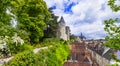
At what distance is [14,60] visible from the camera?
23734 millimetres

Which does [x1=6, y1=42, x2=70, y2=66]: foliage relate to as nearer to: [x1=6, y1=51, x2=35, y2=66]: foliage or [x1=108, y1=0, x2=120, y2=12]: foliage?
[x1=6, y1=51, x2=35, y2=66]: foliage

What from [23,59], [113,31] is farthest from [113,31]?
[23,59]

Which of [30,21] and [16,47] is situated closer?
[16,47]

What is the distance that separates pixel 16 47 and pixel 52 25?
54.9m

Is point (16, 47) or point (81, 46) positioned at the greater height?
point (16, 47)

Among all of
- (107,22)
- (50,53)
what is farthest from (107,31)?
(50,53)

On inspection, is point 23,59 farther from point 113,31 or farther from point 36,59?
point 113,31

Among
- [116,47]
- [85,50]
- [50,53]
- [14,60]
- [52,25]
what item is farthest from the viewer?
[52,25]

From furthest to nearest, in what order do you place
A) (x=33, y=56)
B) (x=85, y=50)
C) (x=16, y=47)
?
(x=85, y=50) < (x=33, y=56) < (x=16, y=47)

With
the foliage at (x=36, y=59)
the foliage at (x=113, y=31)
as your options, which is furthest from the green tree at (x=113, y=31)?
the foliage at (x=36, y=59)

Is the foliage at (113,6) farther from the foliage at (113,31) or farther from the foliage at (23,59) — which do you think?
the foliage at (23,59)

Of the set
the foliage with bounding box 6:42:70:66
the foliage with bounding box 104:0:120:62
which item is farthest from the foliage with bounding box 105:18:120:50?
the foliage with bounding box 6:42:70:66

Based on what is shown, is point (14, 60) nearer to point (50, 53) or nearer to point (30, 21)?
point (50, 53)

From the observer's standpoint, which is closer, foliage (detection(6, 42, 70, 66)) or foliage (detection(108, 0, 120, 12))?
foliage (detection(108, 0, 120, 12))
